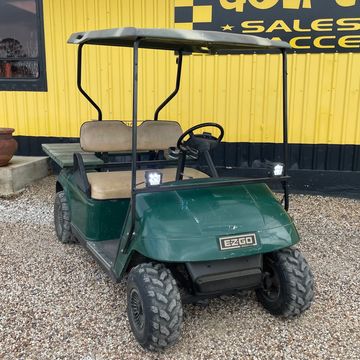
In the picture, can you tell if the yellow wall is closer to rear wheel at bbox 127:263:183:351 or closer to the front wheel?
the front wheel

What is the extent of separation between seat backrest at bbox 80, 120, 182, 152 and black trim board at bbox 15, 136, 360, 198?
1742mm

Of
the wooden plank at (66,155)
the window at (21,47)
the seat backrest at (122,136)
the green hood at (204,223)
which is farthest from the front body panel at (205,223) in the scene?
the window at (21,47)

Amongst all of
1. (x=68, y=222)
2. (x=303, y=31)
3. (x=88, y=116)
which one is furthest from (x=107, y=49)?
(x=68, y=222)

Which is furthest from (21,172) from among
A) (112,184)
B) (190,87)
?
(112,184)

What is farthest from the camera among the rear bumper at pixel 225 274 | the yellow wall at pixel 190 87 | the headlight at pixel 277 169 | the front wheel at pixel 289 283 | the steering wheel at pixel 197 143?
the yellow wall at pixel 190 87

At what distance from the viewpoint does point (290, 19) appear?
5.17 m

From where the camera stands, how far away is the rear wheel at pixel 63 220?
3760 mm

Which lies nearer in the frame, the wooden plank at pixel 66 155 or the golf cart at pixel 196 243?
the golf cart at pixel 196 243

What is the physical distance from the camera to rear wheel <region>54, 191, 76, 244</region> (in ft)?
12.3

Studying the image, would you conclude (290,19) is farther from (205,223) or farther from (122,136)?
→ (205,223)

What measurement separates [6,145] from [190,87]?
2.42 m

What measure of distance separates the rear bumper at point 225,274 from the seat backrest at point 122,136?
1.84 metres

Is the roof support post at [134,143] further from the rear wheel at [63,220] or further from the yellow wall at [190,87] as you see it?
the yellow wall at [190,87]

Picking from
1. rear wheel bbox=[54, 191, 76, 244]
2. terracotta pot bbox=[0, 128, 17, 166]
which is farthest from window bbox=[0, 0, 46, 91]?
rear wheel bbox=[54, 191, 76, 244]
